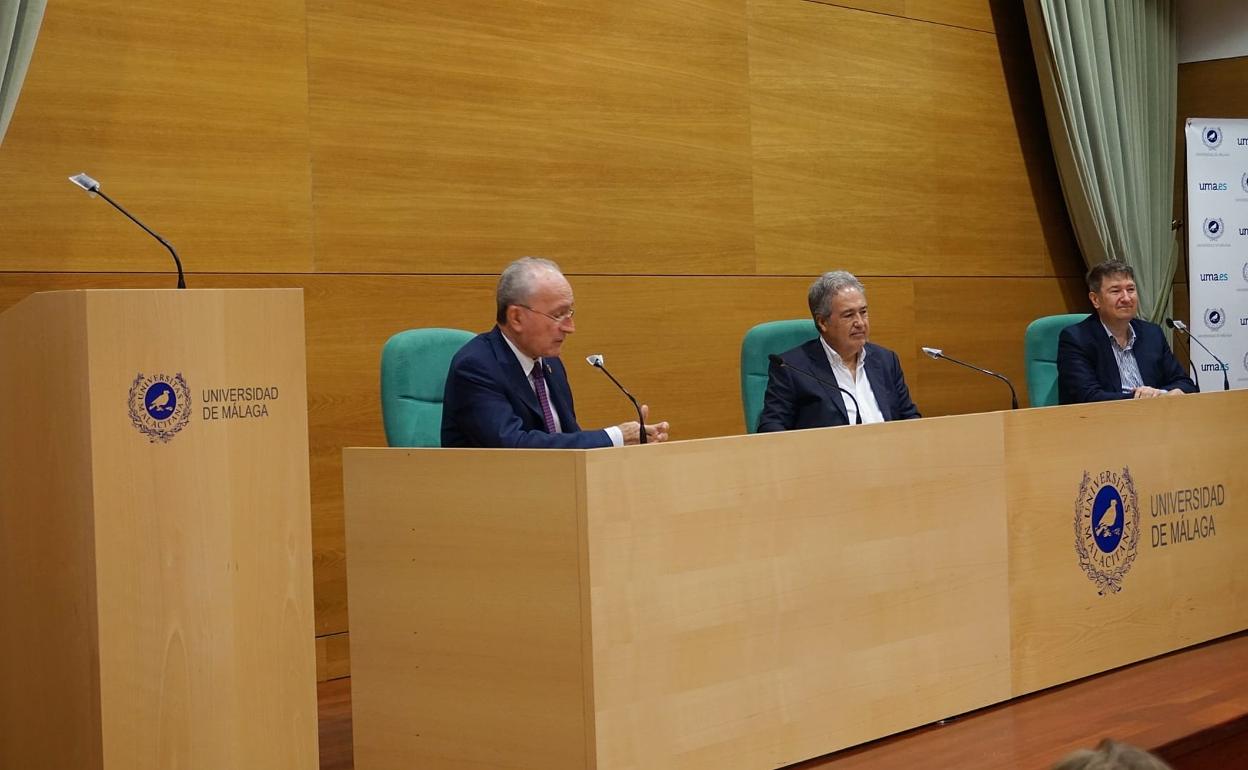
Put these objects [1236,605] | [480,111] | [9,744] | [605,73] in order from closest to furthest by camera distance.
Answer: [9,744] < [1236,605] < [480,111] < [605,73]

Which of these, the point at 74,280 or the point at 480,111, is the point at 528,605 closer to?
the point at 74,280

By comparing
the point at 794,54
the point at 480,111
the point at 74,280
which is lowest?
the point at 74,280

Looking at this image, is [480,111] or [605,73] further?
[605,73]

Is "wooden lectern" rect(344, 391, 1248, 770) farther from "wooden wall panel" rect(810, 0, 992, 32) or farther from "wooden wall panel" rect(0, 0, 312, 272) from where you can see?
"wooden wall panel" rect(810, 0, 992, 32)

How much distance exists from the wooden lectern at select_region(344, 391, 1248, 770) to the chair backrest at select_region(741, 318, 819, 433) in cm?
91

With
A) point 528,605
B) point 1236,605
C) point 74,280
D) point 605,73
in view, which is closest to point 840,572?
point 528,605

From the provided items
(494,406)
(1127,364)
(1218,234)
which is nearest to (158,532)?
(494,406)

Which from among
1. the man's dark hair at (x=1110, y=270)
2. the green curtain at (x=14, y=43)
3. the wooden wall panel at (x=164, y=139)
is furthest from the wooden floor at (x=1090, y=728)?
the green curtain at (x=14, y=43)

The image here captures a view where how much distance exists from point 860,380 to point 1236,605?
47.4 inches

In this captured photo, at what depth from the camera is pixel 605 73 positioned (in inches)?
194

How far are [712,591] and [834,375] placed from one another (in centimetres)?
146

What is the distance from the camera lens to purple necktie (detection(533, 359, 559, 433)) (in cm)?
335

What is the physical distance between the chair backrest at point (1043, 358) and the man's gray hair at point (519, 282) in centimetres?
224

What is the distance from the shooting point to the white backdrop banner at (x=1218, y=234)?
6.61 meters
